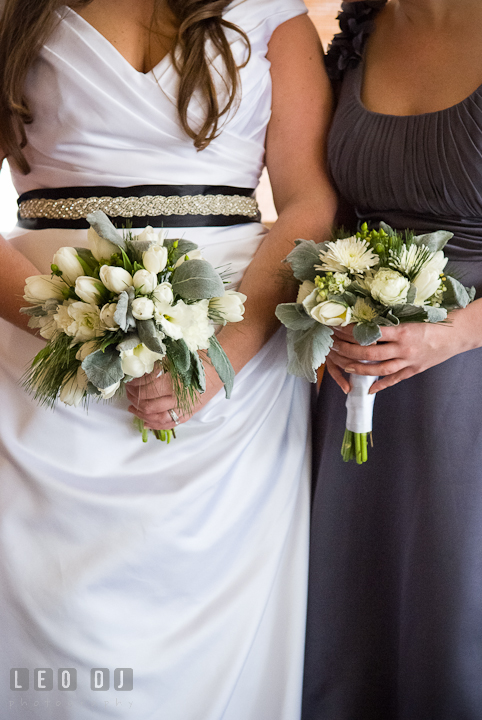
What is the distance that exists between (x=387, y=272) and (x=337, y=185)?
46 centimetres

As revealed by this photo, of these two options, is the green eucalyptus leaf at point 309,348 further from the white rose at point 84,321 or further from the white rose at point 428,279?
the white rose at point 84,321

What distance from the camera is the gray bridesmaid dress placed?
1.29 meters

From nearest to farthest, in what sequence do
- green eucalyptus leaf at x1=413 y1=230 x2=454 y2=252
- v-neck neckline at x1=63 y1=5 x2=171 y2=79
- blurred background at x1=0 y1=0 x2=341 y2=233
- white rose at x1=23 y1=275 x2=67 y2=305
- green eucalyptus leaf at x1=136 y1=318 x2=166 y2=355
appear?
green eucalyptus leaf at x1=136 y1=318 x2=166 y2=355
white rose at x1=23 y1=275 x2=67 y2=305
green eucalyptus leaf at x1=413 y1=230 x2=454 y2=252
v-neck neckline at x1=63 y1=5 x2=171 y2=79
blurred background at x1=0 y1=0 x2=341 y2=233

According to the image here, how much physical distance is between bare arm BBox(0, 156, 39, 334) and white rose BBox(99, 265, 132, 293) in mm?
362

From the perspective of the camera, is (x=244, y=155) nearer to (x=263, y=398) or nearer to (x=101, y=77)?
(x=101, y=77)

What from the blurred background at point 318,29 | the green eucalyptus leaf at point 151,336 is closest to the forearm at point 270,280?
the green eucalyptus leaf at point 151,336

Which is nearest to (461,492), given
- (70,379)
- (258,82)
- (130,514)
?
(130,514)

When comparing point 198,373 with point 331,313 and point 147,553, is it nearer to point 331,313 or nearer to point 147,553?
point 331,313

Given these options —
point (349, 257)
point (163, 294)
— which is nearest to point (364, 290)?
point (349, 257)

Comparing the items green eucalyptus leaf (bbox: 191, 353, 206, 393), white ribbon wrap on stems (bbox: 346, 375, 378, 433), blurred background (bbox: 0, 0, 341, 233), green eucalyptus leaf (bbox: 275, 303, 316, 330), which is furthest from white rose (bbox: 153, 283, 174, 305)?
blurred background (bbox: 0, 0, 341, 233)

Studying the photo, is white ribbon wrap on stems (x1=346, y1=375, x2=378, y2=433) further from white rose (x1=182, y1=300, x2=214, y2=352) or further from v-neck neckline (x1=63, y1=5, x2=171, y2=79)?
v-neck neckline (x1=63, y1=5, x2=171, y2=79)

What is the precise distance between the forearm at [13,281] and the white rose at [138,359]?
393mm

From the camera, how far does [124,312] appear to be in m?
0.94

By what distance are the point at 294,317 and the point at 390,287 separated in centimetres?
21
